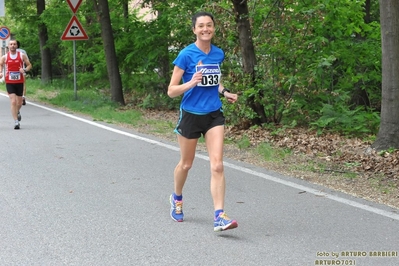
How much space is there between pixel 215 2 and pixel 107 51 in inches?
294

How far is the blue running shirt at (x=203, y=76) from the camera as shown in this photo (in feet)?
19.3

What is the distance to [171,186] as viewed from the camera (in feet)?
26.2

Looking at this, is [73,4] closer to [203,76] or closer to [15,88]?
[15,88]

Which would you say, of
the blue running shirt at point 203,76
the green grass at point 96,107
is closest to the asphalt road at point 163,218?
the blue running shirt at point 203,76

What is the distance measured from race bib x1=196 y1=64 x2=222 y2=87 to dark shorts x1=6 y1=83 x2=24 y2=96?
895 cm

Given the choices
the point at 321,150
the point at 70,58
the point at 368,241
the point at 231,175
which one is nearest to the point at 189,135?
the point at 368,241

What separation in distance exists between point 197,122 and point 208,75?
0.45 m

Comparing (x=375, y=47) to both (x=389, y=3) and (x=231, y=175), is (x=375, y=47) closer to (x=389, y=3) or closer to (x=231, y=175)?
(x=389, y=3)

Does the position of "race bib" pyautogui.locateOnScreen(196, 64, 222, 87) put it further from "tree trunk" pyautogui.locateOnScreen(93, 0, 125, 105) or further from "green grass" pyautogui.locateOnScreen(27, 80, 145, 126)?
"tree trunk" pyautogui.locateOnScreen(93, 0, 125, 105)

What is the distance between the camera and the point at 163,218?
6.44 m

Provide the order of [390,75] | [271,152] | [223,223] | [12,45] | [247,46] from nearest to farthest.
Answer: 1. [223,223]
2. [390,75]
3. [271,152]
4. [247,46]
5. [12,45]

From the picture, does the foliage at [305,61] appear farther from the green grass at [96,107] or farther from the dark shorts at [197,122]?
the dark shorts at [197,122]

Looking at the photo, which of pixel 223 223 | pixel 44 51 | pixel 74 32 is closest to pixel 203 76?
pixel 223 223

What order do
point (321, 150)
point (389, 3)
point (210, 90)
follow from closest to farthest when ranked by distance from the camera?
1. point (210, 90)
2. point (389, 3)
3. point (321, 150)
